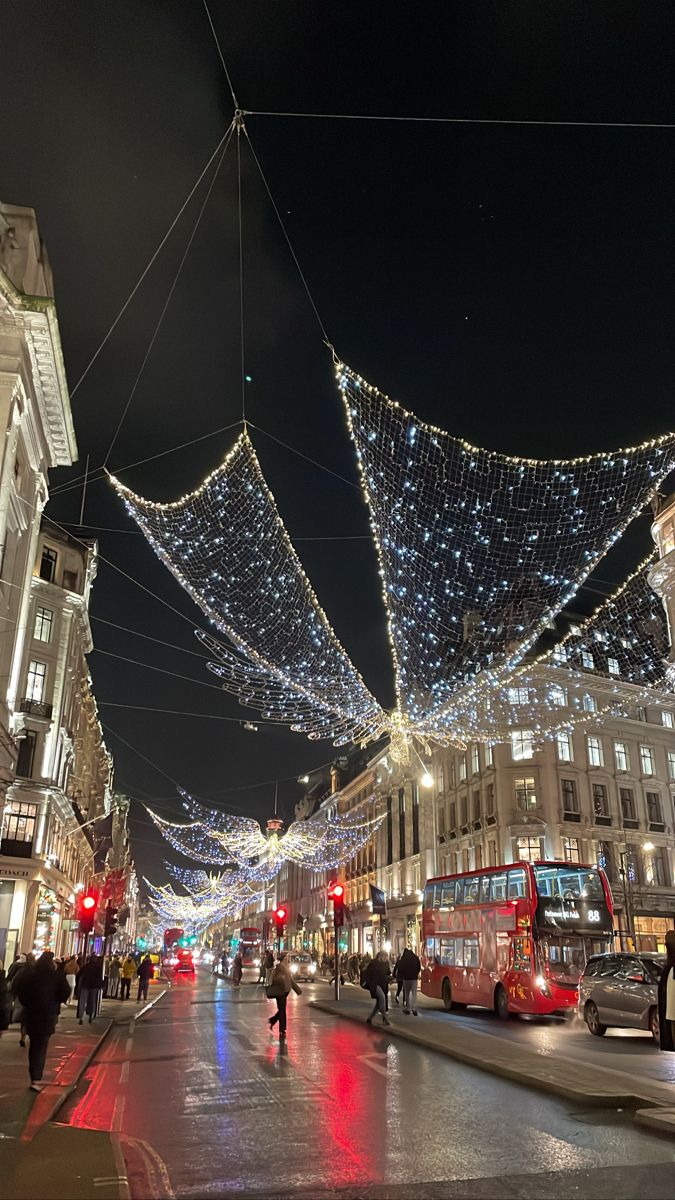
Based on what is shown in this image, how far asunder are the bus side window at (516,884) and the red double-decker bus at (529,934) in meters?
0.02

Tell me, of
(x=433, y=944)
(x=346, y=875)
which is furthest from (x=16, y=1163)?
(x=346, y=875)

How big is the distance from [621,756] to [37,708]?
32629mm

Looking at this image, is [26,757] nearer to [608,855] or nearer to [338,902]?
[338,902]

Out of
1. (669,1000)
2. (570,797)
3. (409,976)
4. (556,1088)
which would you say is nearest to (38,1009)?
(556,1088)

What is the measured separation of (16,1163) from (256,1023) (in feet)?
48.9

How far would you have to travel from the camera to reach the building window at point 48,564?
124 ft

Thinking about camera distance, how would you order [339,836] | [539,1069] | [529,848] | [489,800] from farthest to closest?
[339,836], [489,800], [529,848], [539,1069]

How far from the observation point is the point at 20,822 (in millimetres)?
34562

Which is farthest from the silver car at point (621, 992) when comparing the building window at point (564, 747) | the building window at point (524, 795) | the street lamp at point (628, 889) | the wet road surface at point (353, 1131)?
the building window at point (564, 747)

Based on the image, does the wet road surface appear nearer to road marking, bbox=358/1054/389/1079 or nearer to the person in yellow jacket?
road marking, bbox=358/1054/389/1079

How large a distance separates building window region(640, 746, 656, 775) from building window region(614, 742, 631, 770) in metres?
1.04

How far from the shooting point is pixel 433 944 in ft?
87.3

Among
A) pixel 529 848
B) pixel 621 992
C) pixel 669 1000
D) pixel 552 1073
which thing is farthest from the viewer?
pixel 529 848

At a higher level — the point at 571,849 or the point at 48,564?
the point at 48,564
